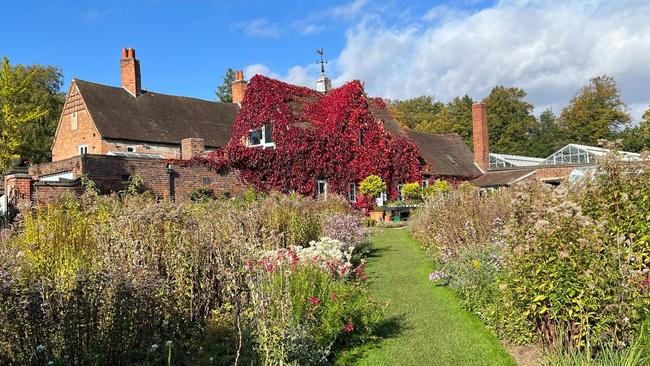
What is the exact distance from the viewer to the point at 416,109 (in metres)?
65.9

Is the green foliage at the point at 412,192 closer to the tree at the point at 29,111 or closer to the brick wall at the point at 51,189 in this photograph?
the brick wall at the point at 51,189

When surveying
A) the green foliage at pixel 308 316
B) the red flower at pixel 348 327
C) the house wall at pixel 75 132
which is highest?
the house wall at pixel 75 132

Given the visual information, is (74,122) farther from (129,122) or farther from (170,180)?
(170,180)

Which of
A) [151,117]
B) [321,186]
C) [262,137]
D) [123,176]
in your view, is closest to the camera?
[123,176]

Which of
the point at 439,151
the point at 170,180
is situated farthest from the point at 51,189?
the point at 439,151

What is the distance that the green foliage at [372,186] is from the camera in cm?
2514

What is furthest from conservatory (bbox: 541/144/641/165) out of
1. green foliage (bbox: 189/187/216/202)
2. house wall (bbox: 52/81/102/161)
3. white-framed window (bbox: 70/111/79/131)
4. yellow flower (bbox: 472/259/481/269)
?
white-framed window (bbox: 70/111/79/131)

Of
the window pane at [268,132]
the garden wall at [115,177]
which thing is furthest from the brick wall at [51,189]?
the window pane at [268,132]

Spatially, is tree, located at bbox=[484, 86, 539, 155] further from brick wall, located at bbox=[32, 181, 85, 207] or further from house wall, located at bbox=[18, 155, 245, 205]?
brick wall, located at bbox=[32, 181, 85, 207]

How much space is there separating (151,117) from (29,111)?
1226 cm

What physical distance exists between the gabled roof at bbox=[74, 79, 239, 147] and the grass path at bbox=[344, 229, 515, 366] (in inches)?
796

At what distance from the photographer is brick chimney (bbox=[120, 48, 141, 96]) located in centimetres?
2942

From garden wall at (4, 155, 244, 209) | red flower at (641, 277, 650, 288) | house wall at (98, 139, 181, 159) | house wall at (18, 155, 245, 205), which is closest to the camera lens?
red flower at (641, 277, 650, 288)

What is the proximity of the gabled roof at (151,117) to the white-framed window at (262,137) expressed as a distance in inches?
202
